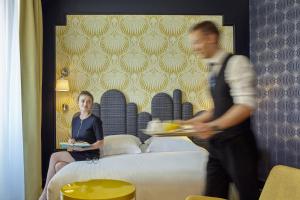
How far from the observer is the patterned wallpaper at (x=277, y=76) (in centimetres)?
393

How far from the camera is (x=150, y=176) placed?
9.68ft

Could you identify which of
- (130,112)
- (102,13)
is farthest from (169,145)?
(102,13)

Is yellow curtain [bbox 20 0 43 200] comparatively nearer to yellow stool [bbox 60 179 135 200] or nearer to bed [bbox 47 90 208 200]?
bed [bbox 47 90 208 200]

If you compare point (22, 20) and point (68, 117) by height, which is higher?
point (22, 20)

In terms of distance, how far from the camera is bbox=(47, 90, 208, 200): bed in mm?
2912

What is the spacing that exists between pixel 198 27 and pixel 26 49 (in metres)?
2.45

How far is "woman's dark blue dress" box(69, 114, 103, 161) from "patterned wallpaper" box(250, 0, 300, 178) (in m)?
1.90

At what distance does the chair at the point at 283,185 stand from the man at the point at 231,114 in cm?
10

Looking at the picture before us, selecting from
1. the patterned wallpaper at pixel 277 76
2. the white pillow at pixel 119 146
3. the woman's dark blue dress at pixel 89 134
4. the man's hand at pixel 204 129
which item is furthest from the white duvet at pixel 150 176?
the patterned wallpaper at pixel 277 76

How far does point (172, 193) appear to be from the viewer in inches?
114

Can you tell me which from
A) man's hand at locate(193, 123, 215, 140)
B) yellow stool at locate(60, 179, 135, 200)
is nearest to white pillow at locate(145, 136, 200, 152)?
yellow stool at locate(60, 179, 135, 200)

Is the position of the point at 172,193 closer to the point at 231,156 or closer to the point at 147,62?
the point at 231,156

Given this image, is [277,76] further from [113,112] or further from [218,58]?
[218,58]

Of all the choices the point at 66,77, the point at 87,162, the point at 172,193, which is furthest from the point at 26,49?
the point at 172,193
